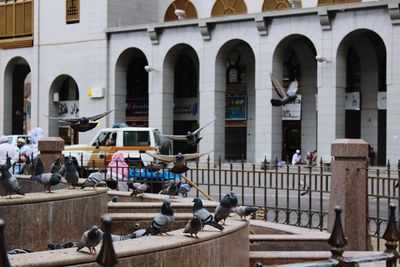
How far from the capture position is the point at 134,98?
43281 mm

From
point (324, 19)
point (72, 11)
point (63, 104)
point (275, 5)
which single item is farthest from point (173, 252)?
point (63, 104)

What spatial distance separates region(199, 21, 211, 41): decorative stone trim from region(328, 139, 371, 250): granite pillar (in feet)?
85.7

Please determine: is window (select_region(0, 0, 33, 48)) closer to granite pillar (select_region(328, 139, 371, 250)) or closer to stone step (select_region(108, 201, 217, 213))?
stone step (select_region(108, 201, 217, 213))

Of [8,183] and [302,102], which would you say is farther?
[302,102]

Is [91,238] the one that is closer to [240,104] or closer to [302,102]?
[302,102]

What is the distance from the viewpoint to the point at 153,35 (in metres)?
37.8

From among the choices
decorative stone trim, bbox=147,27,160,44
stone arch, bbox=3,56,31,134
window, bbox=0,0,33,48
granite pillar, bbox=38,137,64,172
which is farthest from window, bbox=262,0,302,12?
granite pillar, bbox=38,137,64,172

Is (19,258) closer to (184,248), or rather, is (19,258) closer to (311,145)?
(184,248)

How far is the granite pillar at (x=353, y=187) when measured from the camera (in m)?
10.1

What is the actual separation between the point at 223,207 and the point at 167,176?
10088 millimetres

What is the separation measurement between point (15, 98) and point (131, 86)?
1032cm

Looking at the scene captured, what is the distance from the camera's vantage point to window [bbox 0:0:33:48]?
4406cm

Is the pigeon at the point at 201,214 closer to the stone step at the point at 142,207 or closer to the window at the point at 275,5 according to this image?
the stone step at the point at 142,207

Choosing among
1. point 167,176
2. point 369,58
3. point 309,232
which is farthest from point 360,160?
point 369,58
